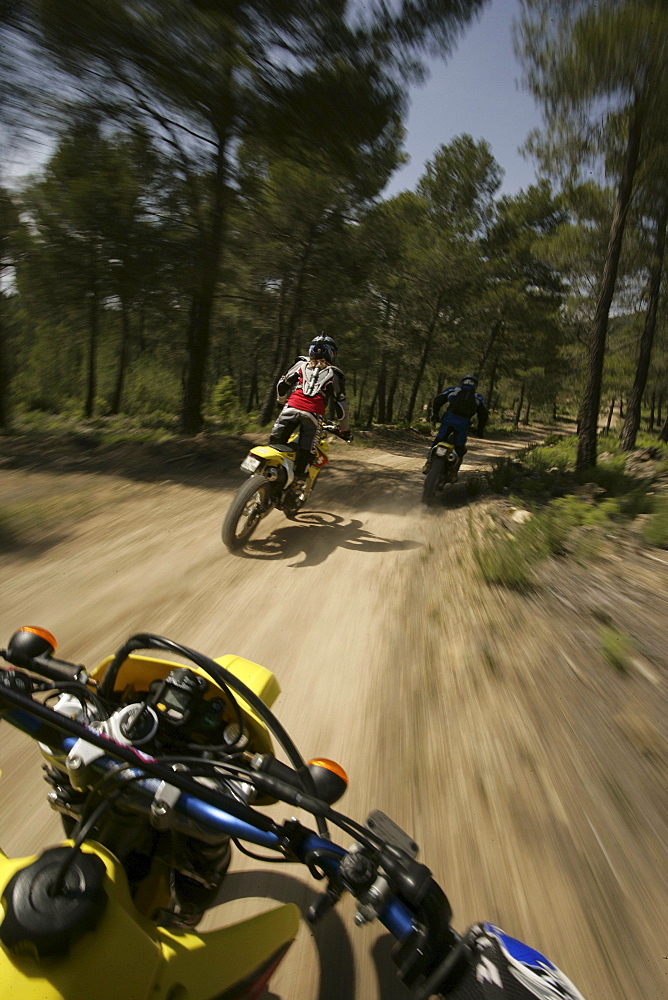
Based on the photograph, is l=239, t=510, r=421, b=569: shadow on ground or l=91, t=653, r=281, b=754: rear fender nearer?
l=91, t=653, r=281, b=754: rear fender

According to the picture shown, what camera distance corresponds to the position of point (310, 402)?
6.04 metres

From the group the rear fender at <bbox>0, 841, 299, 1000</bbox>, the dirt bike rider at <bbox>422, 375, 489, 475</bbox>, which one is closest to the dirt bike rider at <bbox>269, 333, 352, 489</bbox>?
the dirt bike rider at <bbox>422, 375, 489, 475</bbox>

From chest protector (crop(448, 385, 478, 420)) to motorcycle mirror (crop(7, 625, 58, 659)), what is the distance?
7.74 metres

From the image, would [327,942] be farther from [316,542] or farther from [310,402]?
[310,402]

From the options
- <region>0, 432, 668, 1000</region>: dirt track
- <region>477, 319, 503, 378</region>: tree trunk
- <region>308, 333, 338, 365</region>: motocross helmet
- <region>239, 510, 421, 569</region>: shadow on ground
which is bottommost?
<region>0, 432, 668, 1000</region>: dirt track

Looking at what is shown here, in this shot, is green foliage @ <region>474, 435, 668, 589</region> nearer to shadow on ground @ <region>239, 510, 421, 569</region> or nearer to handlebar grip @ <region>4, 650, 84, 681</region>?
shadow on ground @ <region>239, 510, 421, 569</region>

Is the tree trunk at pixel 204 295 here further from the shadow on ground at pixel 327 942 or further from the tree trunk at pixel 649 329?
the tree trunk at pixel 649 329

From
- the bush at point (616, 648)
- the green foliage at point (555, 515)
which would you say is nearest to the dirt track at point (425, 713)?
the bush at point (616, 648)

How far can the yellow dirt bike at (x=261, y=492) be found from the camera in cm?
521

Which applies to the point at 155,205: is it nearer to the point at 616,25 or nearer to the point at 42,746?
the point at 616,25

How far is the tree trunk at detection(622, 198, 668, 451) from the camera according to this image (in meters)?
14.8

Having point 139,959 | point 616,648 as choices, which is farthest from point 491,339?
point 139,959

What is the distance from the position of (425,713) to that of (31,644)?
2135 millimetres

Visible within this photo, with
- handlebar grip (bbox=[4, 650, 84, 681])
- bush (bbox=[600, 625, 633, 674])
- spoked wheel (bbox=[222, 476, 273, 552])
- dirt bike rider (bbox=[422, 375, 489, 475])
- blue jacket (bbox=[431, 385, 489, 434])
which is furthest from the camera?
dirt bike rider (bbox=[422, 375, 489, 475])
